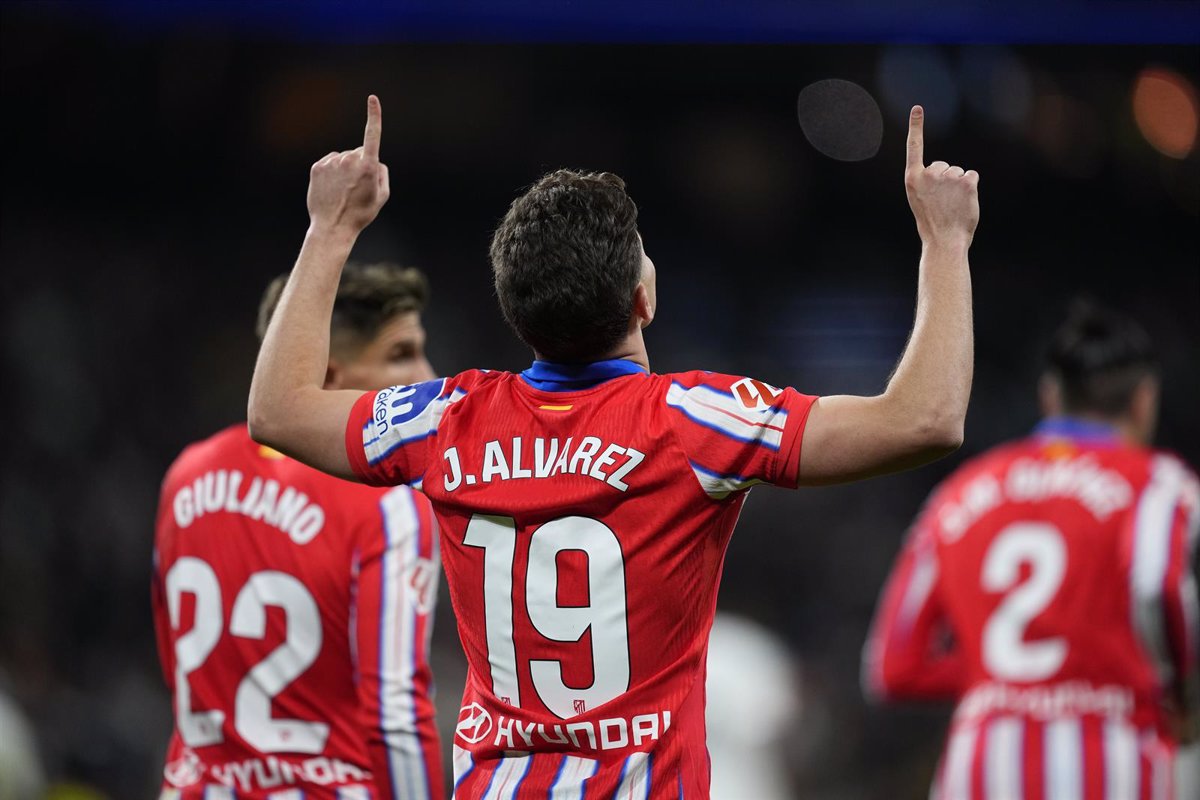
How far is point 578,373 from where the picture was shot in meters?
2.23

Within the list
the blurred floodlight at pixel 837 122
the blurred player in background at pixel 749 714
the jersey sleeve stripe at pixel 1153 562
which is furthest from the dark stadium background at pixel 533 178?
the jersey sleeve stripe at pixel 1153 562

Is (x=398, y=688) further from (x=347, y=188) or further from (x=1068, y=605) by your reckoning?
(x=1068, y=605)

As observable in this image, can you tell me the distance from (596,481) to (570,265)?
331mm

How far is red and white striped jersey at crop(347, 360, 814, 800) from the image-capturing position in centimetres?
210

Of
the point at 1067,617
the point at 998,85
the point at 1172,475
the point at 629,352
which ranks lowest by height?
the point at 1067,617

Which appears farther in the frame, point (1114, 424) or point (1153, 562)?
point (1114, 424)

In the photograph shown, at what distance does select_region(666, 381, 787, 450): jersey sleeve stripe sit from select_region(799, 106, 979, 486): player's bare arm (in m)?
0.05

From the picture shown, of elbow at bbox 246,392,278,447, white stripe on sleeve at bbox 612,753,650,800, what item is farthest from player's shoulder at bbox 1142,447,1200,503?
elbow at bbox 246,392,278,447

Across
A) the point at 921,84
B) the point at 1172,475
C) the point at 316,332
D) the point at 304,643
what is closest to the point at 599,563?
the point at 316,332

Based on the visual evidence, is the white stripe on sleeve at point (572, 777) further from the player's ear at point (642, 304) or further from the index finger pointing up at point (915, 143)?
the index finger pointing up at point (915, 143)

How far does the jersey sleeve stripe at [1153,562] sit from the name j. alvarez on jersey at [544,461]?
8.07 feet

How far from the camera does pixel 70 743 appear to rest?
929 centimetres

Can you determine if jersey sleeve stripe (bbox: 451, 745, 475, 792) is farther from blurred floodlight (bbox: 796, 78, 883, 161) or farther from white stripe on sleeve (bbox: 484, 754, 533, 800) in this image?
blurred floodlight (bbox: 796, 78, 883, 161)

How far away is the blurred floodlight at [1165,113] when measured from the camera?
553 inches
